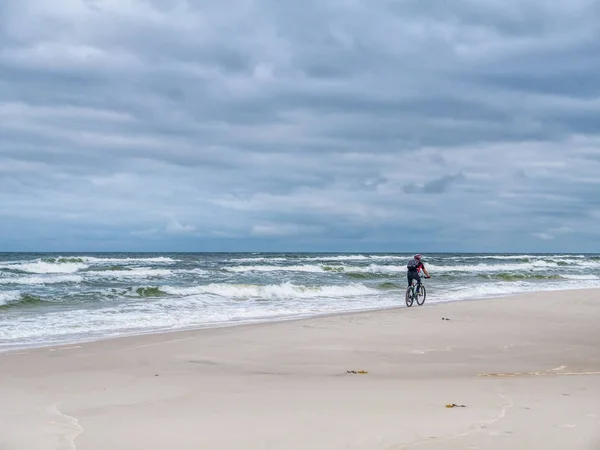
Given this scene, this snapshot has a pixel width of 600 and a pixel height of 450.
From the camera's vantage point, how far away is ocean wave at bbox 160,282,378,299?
79.9 feet

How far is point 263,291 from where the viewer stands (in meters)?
25.0

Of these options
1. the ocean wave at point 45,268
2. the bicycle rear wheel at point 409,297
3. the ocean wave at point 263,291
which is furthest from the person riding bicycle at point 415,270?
the ocean wave at point 45,268

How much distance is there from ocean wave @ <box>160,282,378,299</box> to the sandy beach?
11274mm

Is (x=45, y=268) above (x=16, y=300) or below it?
above

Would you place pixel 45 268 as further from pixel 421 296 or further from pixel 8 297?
pixel 421 296

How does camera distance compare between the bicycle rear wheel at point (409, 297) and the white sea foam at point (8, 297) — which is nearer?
the white sea foam at point (8, 297)

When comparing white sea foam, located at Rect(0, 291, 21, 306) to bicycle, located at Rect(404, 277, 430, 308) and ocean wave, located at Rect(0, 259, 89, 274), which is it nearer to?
bicycle, located at Rect(404, 277, 430, 308)

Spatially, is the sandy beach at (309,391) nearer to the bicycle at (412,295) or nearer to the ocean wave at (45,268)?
the bicycle at (412,295)

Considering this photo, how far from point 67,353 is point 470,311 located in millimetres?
11033

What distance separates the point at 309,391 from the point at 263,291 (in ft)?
60.1

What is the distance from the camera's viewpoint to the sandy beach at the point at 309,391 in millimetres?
4938

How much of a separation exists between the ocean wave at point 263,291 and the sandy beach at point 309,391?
11.3m

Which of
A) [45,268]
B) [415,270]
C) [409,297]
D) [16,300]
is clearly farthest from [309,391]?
[45,268]

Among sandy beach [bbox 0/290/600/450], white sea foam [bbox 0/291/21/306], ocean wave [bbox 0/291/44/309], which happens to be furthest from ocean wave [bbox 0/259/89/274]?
sandy beach [bbox 0/290/600/450]
